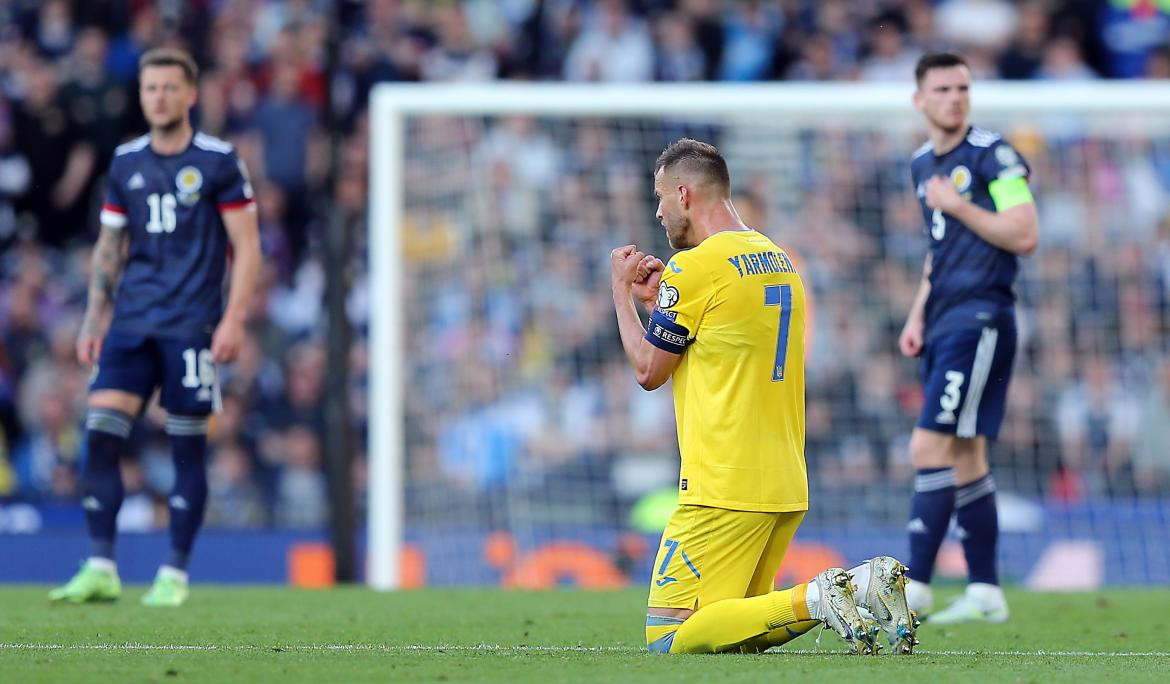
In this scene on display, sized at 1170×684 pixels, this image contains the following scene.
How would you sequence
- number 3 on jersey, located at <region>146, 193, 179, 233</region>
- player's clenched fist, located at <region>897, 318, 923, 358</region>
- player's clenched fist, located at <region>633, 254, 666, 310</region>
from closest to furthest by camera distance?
player's clenched fist, located at <region>633, 254, 666, 310</region> < player's clenched fist, located at <region>897, 318, 923, 358</region> < number 3 on jersey, located at <region>146, 193, 179, 233</region>

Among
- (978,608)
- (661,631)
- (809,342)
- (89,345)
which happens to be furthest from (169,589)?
(809,342)

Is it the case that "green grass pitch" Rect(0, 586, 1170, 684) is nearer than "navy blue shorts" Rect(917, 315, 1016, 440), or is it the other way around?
"green grass pitch" Rect(0, 586, 1170, 684)

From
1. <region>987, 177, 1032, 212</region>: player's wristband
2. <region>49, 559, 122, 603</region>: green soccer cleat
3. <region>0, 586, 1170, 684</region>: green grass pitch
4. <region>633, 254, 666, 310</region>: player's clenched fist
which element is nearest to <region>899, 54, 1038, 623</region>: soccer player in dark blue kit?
<region>987, 177, 1032, 212</region>: player's wristband

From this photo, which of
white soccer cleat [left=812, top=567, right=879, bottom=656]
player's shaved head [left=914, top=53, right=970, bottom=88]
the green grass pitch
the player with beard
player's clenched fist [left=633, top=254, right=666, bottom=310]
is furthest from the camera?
player's shaved head [left=914, top=53, right=970, bottom=88]

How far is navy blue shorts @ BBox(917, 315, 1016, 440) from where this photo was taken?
7785 mm

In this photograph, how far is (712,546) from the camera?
5.54 metres

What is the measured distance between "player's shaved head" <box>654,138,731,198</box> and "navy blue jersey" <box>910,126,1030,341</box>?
246 cm

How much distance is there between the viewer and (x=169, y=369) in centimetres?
819

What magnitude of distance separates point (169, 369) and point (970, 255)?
147 inches

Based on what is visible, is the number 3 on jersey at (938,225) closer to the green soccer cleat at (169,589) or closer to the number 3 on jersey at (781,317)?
the number 3 on jersey at (781,317)

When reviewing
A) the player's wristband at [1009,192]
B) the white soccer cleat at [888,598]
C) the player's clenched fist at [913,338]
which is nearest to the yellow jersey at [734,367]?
the white soccer cleat at [888,598]

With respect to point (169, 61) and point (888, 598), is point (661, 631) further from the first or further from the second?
point (169, 61)

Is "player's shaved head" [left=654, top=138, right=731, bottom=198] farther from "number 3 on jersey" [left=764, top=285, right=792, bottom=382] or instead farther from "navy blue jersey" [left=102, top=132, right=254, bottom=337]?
"navy blue jersey" [left=102, top=132, right=254, bottom=337]

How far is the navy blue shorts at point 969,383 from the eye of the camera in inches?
307
